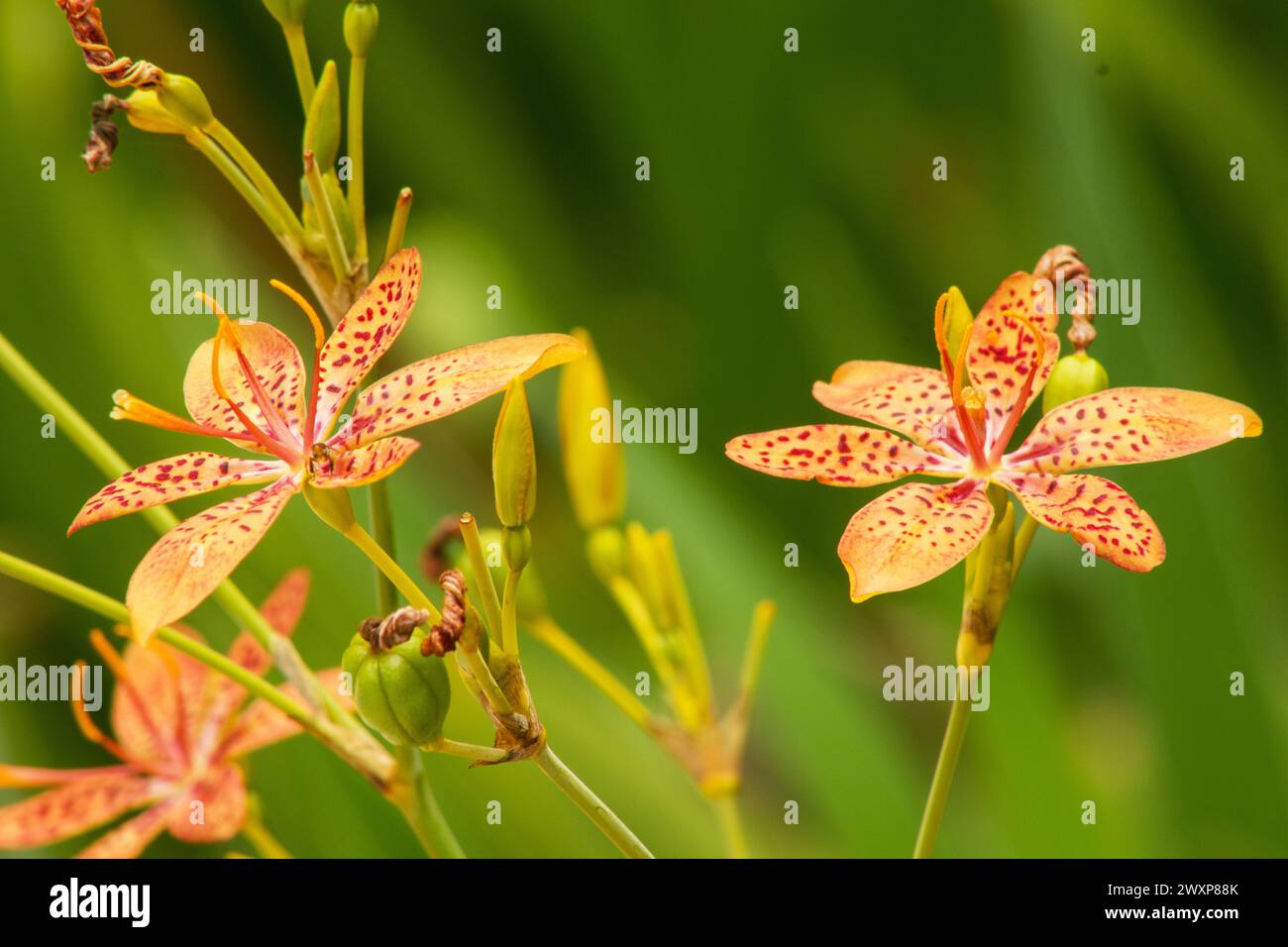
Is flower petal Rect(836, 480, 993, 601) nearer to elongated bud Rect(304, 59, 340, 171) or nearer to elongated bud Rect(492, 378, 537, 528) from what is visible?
elongated bud Rect(492, 378, 537, 528)

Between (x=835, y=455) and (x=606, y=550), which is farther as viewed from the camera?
(x=606, y=550)

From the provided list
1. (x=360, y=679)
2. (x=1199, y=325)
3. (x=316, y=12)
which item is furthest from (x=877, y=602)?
(x=360, y=679)

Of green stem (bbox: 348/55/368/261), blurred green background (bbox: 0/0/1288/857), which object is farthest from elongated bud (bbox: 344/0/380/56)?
blurred green background (bbox: 0/0/1288/857)

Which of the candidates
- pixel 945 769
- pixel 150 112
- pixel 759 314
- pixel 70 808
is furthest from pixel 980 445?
pixel 759 314

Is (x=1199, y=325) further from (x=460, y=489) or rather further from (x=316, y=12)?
(x=316, y=12)

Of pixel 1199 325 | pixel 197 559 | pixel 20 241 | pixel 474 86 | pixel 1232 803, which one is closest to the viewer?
pixel 197 559

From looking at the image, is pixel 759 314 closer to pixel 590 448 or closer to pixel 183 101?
pixel 590 448
